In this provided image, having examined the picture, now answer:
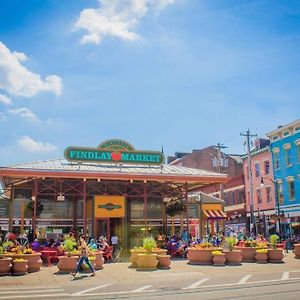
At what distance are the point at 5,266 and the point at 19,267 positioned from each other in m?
0.55

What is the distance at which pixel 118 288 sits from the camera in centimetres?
1348

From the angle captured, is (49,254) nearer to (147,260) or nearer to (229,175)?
(147,260)

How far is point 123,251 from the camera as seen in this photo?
28391mm

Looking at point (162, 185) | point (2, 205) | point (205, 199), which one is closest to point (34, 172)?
point (2, 205)

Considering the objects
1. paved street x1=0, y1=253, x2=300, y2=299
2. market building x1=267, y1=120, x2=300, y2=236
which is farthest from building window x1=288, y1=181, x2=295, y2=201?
paved street x1=0, y1=253, x2=300, y2=299

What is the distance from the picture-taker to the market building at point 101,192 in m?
26.0

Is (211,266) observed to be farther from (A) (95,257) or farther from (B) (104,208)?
(B) (104,208)

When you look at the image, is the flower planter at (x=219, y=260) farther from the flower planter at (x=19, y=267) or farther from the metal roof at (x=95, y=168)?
the flower planter at (x=19, y=267)

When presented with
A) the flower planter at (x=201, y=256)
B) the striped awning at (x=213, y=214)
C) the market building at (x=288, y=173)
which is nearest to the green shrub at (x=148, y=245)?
the flower planter at (x=201, y=256)

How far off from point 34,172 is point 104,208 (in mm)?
5514

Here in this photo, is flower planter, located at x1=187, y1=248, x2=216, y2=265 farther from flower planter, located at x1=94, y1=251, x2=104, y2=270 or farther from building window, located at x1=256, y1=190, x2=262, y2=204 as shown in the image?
building window, located at x1=256, y1=190, x2=262, y2=204

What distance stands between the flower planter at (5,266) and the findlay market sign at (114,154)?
1062cm

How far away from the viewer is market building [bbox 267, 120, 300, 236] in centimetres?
4375

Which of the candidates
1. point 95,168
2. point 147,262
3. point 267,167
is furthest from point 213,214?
point 267,167
